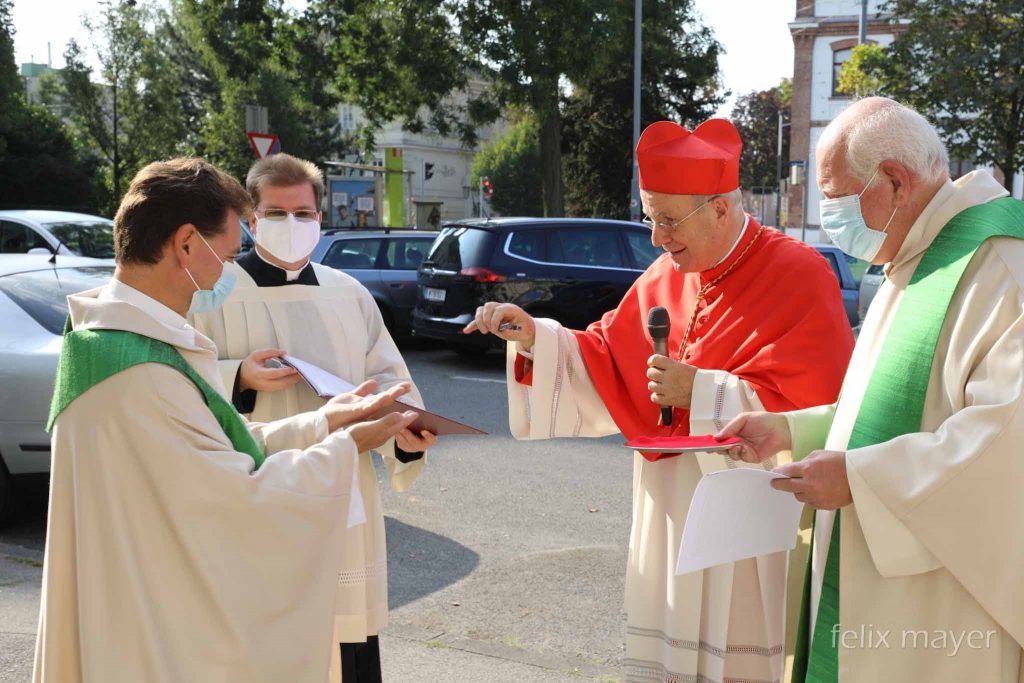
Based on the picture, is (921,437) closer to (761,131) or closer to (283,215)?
(283,215)

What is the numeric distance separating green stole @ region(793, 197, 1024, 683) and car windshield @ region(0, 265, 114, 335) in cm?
498

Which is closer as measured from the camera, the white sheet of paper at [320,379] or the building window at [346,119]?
the white sheet of paper at [320,379]

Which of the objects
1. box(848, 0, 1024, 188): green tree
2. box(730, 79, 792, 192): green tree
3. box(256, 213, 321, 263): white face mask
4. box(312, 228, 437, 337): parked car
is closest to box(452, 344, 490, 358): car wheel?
box(312, 228, 437, 337): parked car

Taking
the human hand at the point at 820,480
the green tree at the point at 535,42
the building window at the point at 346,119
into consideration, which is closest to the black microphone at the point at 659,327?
the human hand at the point at 820,480

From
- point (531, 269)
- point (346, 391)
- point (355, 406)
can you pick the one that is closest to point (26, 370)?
point (346, 391)

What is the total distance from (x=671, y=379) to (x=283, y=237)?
144 cm

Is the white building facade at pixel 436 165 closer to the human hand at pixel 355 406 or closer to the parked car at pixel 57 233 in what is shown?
the parked car at pixel 57 233

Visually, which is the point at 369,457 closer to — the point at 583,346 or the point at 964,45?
the point at 583,346

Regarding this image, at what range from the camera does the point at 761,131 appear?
7238cm

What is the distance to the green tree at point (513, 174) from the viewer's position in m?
59.4

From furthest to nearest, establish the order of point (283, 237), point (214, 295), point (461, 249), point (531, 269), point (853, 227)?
point (461, 249) → point (531, 269) → point (283, 237) → point (214, 295) → point (853, 227)

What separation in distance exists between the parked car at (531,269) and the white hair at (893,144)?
9642mm

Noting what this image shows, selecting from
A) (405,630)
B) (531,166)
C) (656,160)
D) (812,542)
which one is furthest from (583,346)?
(531,166)

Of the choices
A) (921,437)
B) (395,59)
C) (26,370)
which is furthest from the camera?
(395,59)
